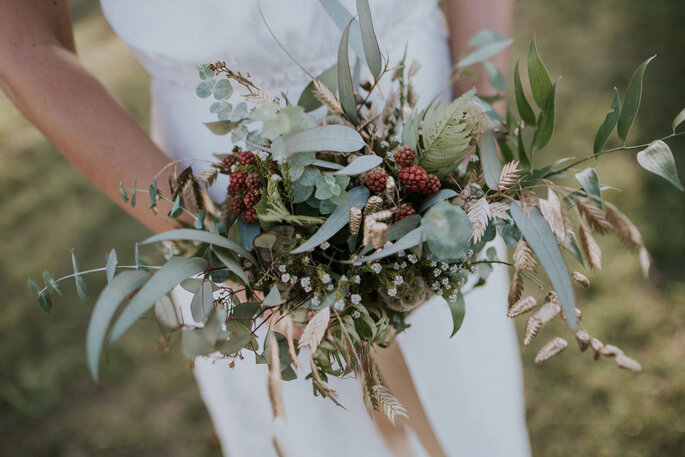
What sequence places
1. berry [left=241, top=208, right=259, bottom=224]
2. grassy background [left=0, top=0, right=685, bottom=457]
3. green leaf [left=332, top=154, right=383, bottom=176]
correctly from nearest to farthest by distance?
green leaf [left=332, top=154, right=383, bottom=176] < berry [left=241, top=208, right=259, bottom=224] < grassy background [left=0, top=0, right=685, bottom=457]

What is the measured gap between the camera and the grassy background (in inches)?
68.0

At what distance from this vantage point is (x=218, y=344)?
21.6 inches

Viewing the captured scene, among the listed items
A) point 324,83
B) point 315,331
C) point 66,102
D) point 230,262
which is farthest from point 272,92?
point 315,331

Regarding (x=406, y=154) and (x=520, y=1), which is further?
Result: (x=520, y=1)

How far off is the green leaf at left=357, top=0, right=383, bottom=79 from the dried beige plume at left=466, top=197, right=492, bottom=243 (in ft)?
0.64

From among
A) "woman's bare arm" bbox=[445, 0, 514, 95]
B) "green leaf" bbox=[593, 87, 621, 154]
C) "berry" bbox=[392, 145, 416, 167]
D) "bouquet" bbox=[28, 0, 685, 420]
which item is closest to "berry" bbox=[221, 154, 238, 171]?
"bouquet" bbox=[28, 0, 685, 420]

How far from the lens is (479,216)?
0.59 m

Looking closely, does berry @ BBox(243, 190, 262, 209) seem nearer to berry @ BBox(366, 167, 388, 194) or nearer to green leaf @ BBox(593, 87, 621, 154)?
berry @ BBox(366, 167, 388, 194)

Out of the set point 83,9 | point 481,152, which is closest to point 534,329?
point 481,152

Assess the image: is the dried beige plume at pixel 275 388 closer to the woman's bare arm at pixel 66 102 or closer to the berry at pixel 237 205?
the berry at pixel 237 205

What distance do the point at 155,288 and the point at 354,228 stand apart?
0.71 feet

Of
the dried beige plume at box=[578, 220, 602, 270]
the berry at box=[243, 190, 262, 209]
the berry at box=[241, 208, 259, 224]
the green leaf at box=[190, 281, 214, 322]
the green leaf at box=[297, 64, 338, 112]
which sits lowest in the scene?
the dried beige plume at box=[578, 220, 602, 270]

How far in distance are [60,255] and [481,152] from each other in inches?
92.4

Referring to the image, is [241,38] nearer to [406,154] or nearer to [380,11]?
[380,11]
